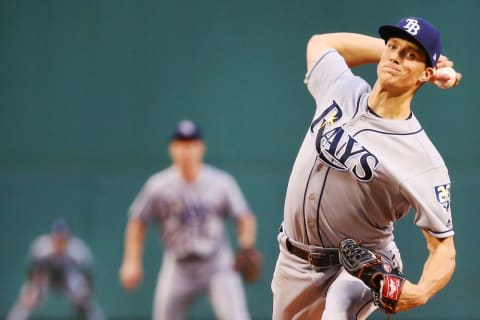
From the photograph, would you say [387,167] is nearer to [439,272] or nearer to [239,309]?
[439,272]

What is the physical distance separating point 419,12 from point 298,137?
209 centimetres

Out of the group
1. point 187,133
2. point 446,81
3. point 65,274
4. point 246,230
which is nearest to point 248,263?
point 246,230

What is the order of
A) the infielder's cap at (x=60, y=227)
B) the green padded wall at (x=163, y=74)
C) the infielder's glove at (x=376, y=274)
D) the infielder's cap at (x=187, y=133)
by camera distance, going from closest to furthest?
the infielder's glove at (x=376, y=274) → the infielder's cap at (x=187, y=133) → the infielder's cap at (x=60, y=227) → the green padded wall at (x=163, y=74)

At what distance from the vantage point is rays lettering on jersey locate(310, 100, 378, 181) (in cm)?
427

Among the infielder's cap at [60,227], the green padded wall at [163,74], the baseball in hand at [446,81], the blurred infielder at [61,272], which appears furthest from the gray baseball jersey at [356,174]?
the green padded wall at [163,74]

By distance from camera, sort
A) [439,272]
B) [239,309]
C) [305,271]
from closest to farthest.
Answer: [439,272], [305,271], [239,309]

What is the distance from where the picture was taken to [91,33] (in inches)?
472


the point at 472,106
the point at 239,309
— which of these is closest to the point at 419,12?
the point at 472,106

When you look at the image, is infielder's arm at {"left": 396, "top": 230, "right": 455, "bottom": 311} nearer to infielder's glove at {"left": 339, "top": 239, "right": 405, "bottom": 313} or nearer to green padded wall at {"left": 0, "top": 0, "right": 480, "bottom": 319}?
infielder's glove at {"left": 339, "top": 239, "right": 405, "bottom": 313}

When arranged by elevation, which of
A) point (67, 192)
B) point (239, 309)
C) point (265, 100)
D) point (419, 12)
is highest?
point (419, 12)

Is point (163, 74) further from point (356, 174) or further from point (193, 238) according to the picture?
point (356, 174)

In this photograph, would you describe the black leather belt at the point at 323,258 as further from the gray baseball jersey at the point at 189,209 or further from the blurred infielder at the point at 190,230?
the gray baseball jersey at the point at 189,209

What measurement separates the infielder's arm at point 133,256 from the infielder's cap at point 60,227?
2.57 metres

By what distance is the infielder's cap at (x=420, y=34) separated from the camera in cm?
416
